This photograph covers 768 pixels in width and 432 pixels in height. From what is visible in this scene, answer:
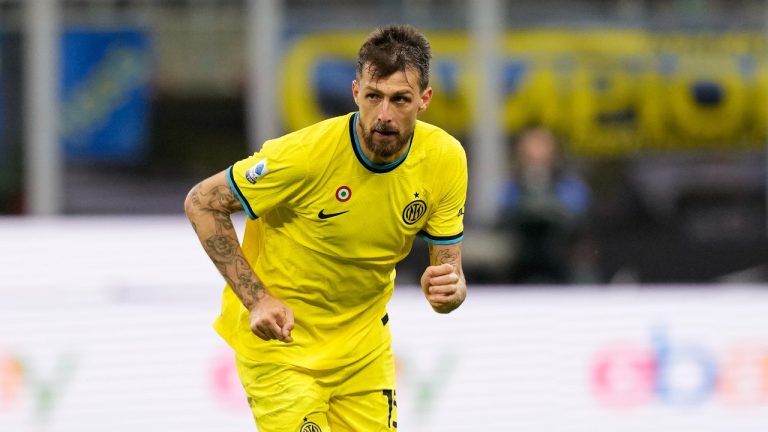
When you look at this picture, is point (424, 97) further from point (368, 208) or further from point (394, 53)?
point (368, 208)

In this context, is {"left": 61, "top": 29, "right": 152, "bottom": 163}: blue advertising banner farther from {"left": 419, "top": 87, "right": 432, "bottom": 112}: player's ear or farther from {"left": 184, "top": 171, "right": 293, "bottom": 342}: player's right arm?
{"left": 419, "top": 87, "right": 432, "bottom": 112}: player's ear

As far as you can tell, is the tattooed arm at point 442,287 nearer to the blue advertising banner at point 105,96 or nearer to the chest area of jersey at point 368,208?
the chest area of jersey at point 368,208

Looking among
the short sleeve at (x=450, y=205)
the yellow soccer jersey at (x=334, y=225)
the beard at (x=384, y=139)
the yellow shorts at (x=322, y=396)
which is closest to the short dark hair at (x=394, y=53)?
the beard at (x=384, y=139)

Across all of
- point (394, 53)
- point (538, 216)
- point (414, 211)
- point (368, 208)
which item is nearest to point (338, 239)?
point (368, 208)

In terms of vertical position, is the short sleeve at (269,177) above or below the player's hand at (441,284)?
above

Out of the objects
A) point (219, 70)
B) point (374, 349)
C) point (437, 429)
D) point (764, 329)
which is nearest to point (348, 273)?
point (374, 349)

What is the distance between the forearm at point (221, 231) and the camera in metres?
5.32

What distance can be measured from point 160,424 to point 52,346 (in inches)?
30.6

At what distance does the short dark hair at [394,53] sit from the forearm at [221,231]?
2.15 ft

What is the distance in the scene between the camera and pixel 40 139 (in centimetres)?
1328

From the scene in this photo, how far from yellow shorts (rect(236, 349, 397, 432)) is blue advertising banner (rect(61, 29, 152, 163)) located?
25.9 feet

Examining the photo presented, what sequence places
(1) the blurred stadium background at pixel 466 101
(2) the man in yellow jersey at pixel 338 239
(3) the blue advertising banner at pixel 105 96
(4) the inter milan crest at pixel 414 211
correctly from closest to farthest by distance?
(2) the man in yellow jersey at pixel 338 239 < (4) the inter milan crest at pixel 414 211 < (1) the blurred stadium background at pixel 466 101 < (3) the blue advertising banner at pixel 105 96

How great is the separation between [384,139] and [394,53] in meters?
0.29

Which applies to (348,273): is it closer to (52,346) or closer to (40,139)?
(52,346)
